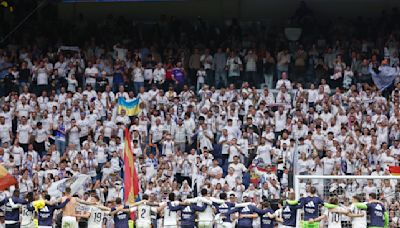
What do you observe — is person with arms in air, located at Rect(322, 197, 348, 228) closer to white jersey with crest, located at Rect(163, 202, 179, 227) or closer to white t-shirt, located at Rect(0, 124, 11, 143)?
white jersey with crest, located at Rect(163, 202, 179, 227)

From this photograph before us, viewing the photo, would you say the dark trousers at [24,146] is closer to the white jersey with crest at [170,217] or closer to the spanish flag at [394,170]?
the white jersey with crest at [170,217]

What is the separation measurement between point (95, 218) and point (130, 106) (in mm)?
7277

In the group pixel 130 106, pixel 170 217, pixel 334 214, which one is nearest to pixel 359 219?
pixel 334 214

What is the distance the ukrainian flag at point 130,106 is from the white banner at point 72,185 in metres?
3.94

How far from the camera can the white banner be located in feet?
116

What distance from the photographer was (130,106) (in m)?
Result: 39.6

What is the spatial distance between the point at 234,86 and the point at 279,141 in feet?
12.7

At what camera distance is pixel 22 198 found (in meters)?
35.6

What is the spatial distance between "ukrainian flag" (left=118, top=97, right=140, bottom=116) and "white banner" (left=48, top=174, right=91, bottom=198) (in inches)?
155

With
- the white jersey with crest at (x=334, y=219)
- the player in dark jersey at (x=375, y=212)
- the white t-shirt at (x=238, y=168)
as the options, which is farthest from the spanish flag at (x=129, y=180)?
the player in dark jersey at (x=375, y=212)

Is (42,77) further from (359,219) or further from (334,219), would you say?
(359,219)

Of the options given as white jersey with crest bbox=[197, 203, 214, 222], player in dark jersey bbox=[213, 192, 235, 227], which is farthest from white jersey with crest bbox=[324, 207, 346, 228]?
white jersey with crest bbox=[197, 203, 214, 222]

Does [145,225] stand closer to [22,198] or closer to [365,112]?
[22,198]

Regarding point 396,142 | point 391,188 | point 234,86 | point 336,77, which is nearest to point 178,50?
point 234,86
